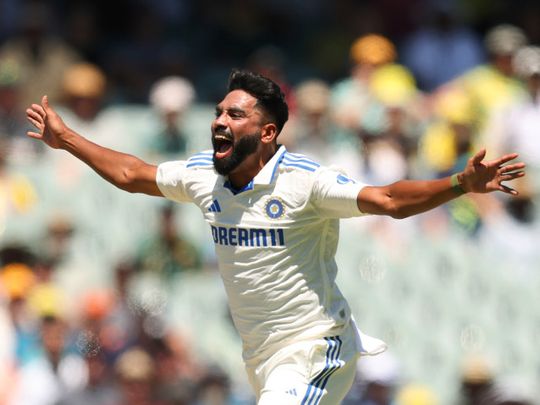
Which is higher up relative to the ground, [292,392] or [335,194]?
[335,194]

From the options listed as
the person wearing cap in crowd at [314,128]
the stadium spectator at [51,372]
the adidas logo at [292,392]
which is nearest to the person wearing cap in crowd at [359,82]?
the person wearing cap in crowd at [314,128]

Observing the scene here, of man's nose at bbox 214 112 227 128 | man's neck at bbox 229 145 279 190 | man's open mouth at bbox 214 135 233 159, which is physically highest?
man's nose at bbox 214 112 227 128

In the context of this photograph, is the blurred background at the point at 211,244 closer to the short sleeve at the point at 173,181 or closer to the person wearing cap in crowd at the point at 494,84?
the person wearing cap in crowd at the point at 494,84

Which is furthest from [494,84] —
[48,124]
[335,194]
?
[335,194]

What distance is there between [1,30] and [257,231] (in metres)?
6.74

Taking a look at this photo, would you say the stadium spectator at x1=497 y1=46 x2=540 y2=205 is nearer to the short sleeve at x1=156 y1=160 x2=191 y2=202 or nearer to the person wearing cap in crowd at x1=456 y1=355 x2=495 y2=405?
the person wearing cap in crowd at x1=456 y1=355 x2=495 y2=405

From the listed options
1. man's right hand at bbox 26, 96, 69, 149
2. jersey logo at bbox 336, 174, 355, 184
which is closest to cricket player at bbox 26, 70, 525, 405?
jersey logo at bbox 336, 174, 355, 184

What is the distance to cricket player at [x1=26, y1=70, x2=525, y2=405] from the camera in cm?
667

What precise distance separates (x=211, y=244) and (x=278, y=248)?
3990 millimetres

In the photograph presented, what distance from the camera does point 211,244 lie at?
35.0ft

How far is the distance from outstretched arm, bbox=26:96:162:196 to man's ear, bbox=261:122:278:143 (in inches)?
22.4

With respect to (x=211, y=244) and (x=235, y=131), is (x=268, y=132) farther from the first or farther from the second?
(x=211, y=244)

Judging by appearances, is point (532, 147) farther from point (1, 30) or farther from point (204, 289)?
point (1, 30)

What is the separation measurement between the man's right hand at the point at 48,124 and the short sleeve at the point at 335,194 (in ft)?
4.27
